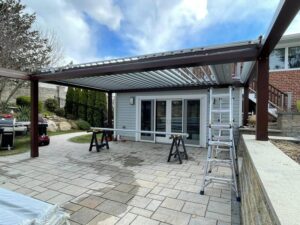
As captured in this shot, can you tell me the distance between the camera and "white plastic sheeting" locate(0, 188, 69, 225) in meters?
1.45

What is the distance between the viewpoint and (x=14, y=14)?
10609 millimetres

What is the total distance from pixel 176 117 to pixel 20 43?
29.3ft

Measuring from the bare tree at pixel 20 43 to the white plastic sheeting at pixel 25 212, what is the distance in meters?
10.1

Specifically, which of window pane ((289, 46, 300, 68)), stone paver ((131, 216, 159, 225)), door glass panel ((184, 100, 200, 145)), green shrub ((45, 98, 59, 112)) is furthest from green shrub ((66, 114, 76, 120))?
window pane ((289, 46, 300, 68))

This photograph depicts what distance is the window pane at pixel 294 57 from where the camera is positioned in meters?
9.16

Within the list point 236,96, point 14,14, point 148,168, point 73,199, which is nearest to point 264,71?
point 148,168

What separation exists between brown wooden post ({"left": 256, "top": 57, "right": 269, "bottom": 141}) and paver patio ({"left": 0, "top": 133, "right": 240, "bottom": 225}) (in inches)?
49.7

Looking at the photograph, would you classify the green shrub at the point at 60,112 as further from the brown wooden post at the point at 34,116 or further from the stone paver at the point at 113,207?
the stone paver at the point at 113,207

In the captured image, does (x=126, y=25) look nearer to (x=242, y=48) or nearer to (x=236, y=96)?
(x=236, y=96)

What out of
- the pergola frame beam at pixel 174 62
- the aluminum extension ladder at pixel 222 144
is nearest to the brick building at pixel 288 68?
the aluminum extension ladder at pixel 222 144

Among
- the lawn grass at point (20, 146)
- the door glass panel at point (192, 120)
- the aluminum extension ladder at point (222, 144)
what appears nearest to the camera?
the aluminum extension ladder at point (222, 144)

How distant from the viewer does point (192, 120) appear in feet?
26.7

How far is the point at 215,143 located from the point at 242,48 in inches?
66.7

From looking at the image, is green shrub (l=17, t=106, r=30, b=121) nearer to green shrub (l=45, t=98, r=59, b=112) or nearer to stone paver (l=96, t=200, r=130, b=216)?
green shrub (l=45, t=98, r=59, b=112)
